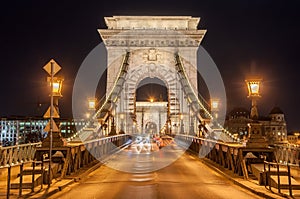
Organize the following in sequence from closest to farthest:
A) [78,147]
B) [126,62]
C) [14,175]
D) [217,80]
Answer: [14,175] < [78,147] < [126,62] < [217,80]

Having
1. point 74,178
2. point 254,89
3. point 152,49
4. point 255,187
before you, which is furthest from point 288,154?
point 152,49

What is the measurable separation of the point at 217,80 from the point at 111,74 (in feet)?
56.4

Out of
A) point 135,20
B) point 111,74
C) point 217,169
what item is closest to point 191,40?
point 135,20

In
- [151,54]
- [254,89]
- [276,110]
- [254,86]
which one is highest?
[151,54]

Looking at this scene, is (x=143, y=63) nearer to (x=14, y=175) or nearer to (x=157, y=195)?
(x=14, y=175)

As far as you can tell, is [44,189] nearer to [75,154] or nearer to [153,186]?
[153,186]

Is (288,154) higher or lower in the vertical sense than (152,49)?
lower

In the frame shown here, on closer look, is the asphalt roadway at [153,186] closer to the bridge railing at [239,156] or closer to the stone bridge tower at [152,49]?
the bridge railing at [239,156]

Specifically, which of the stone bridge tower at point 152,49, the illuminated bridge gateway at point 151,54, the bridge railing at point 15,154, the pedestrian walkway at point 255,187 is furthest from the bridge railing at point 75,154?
the stone bridge tower at point 152,49

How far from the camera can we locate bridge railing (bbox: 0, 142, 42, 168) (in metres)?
13.5

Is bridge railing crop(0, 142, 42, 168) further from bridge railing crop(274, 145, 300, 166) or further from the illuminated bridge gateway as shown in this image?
the illuminated bridge gateway

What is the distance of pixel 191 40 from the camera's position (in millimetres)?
57219

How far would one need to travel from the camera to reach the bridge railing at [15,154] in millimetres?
13453

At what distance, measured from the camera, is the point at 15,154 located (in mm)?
14484
